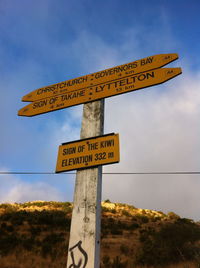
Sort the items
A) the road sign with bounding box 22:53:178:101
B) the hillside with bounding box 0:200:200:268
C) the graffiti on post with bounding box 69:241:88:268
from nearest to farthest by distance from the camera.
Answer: the graffiti on post with bounding box 69:241:88:268
the road sign with bounding box 22:53:178:101
the hillside with bounding box 0:200:200:268

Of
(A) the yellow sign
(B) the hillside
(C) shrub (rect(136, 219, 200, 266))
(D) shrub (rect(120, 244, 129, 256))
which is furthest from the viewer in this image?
(D) shrub (rect(120, 244, 129, 256))

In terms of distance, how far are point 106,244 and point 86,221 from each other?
34.9 feet

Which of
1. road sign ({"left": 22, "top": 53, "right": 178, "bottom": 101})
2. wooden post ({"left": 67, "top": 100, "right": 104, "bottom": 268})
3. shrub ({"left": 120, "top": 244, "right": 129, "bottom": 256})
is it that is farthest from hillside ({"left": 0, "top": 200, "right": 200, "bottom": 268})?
road sign ({"left": 22, "top": 53, "right": 178, "bottom": 101})

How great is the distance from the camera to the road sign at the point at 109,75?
3.85 metres

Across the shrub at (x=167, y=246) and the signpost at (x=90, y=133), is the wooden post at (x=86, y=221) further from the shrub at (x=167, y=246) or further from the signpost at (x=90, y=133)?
the shrub at (x=167, y=246)

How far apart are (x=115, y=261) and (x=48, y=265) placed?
8.61 ft

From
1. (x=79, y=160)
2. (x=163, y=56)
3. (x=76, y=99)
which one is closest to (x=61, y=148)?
(x=79, y=160)

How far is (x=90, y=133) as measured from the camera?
3.44 metres

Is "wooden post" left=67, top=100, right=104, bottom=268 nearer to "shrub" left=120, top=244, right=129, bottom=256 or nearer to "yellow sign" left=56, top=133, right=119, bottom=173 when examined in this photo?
"yellow sign" left=56, top=133, right=119, bottom=173

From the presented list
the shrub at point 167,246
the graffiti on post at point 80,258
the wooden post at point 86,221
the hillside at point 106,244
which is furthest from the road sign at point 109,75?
the shrub at point 167,246

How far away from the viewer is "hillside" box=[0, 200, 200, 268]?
9.73 m

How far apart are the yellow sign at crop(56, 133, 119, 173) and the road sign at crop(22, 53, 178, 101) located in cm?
118

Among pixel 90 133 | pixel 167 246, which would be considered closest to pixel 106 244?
pixel 167 246

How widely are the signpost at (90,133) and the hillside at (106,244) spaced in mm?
6219
